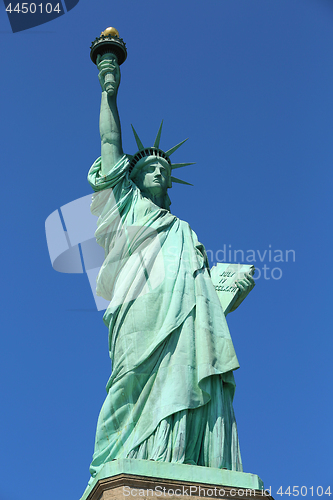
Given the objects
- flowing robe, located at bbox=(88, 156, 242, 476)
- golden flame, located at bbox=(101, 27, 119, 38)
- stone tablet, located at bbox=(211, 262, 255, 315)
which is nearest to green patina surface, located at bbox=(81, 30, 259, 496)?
flowing robe, located at bbox=(88, 156, 242, 476)

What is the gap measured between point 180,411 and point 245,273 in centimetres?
316

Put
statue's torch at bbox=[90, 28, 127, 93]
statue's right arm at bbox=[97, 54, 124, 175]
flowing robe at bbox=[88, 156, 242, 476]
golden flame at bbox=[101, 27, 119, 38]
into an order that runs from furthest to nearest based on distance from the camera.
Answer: golden flame at bbox=[101, 27, 119, 38]
statue's torch at bbox=[90, 28, 127, 93]
statue's right arm at bbox=[97, 54, 124, 175]
flowing robe at bbox=[88, 156, 242, 476]

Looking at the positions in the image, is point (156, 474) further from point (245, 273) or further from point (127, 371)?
point (245, 273)

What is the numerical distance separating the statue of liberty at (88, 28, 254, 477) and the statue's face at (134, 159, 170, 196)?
2cm

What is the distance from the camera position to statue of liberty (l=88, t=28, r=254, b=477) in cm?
970

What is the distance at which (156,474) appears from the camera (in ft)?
29.0

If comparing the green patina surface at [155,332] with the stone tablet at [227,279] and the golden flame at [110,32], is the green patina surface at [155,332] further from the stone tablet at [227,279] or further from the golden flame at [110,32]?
the golden flame at [110,32]

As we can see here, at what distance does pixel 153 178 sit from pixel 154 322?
9.86 ft

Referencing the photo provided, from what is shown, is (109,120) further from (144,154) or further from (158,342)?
(158,342)

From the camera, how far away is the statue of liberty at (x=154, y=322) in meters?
9.70

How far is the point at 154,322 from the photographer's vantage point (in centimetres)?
1062

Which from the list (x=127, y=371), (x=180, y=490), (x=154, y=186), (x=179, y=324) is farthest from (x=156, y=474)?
(x=154, y=186)

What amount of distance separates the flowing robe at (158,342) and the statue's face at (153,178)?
1.53ft

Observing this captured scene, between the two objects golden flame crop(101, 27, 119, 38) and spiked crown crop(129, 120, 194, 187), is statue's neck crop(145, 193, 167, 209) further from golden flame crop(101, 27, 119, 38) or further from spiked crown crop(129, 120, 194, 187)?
golden flame crop(101, 27, 119, 38)
